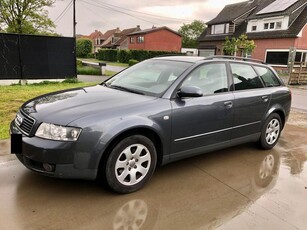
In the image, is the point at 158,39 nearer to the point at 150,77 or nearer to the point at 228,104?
the point at 150,77

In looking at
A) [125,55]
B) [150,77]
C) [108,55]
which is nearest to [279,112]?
[150,77]

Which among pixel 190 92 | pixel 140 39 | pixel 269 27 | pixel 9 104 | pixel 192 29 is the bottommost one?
pixel 9 104

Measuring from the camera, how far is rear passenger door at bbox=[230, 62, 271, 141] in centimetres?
424

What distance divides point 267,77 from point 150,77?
2149 millimetres

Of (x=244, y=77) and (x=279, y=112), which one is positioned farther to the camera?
(x=279, y=112)

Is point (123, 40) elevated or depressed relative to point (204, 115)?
elevated

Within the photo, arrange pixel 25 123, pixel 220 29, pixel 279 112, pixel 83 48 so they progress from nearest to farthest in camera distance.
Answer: pixel 25 123 < pixel 279 112 < pixel 220 29 < pixel 83 48

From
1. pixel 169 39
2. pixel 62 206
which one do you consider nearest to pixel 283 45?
pixel 169 39

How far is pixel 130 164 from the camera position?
10.6ft

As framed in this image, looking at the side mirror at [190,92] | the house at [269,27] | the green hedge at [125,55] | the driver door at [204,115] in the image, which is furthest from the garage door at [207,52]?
the side mirror at [190,92]

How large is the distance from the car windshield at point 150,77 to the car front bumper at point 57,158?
121 cm

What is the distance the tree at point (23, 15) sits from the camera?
22797mm

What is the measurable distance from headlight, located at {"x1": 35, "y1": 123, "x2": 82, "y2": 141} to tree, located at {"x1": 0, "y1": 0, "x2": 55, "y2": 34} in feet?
75.8

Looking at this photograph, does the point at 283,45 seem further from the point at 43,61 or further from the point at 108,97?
the point at 108,97
